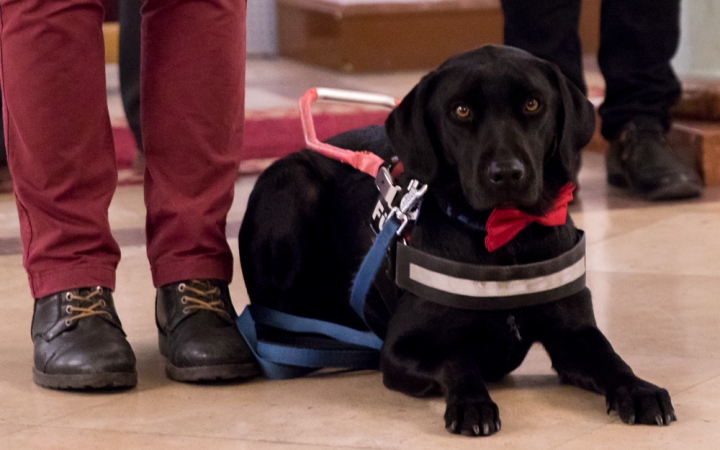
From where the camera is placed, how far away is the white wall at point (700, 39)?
3.88 metres

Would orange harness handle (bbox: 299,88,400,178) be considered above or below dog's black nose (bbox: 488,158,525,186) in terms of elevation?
below

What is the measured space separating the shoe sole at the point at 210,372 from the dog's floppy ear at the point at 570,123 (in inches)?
25.6

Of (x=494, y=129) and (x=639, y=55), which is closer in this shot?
(x=494, y=129)

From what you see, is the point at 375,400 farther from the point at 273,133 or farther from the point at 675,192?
the point at 273,133

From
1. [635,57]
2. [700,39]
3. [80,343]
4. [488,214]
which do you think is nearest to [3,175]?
[80,343]

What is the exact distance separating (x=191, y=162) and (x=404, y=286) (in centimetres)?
46

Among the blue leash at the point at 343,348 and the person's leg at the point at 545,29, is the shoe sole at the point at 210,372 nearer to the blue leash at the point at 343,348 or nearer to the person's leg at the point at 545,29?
the blue leash at the point at 343,348

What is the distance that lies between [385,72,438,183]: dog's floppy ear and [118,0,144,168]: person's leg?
1915mm

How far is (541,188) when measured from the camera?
5.62ft

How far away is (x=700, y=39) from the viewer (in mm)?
3926

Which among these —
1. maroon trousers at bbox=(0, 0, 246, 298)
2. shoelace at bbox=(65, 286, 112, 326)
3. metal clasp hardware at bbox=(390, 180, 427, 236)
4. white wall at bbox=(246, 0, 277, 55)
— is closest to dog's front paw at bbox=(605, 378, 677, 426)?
metal clasp hardware at bbox=(390, 180, 427, 236)

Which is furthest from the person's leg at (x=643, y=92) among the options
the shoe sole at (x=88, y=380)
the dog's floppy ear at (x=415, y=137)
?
the shoe sole at (x=88, y=380)

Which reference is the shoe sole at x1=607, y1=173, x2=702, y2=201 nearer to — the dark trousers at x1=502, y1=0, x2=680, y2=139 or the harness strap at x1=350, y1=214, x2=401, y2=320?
the dark trousers at x1=502, y1=0, x2=680, y2=139

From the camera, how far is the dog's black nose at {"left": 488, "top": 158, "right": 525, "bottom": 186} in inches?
64.7
